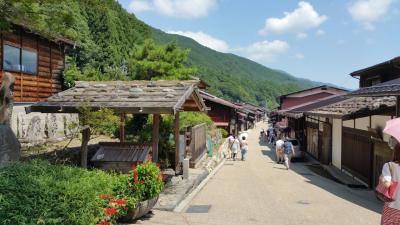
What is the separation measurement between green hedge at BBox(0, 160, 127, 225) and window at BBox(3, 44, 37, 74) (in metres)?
11.7

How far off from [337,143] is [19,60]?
16.5m

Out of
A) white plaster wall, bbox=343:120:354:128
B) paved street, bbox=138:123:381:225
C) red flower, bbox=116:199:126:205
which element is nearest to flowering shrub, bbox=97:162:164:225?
red flower, bbox=116:199:126:205

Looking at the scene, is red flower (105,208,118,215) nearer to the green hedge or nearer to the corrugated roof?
the green hedge

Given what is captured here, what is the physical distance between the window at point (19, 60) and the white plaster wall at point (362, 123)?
15.0 metres

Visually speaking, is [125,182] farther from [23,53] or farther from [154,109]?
[23,53]

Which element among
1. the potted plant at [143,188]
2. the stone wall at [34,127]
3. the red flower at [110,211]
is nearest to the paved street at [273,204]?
the potted plant at [143,188]

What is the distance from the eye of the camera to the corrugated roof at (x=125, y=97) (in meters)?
11.4

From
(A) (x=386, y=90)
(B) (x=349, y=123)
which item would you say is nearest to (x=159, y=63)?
(B) (x=349, y=123)

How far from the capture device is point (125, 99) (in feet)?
39.9

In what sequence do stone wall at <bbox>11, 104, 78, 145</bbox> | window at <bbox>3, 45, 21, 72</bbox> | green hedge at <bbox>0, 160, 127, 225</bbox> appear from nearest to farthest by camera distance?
green hedge at <bbox>0, 160, 127, 225</bbox> < window at <bbox>3, 45, 21, 72</bbox> < stone wall at <bbox>11, 104, 78, 145</bbox>

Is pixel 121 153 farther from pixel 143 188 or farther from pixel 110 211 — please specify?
pixel 110 211

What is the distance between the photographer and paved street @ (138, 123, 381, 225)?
9.58 meters

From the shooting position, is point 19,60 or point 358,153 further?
point 358,153

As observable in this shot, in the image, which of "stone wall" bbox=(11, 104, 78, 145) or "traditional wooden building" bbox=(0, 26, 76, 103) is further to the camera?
"stone wall" bbox=(11, 104, 78, 145)
